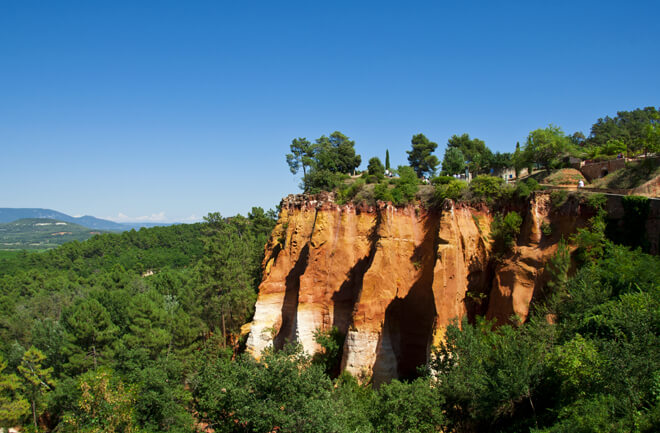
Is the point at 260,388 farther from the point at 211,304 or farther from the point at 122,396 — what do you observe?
the point at 211,304

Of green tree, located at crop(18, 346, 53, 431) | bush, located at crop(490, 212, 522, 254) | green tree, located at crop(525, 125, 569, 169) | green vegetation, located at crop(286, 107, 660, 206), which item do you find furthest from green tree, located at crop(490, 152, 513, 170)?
green tree, located at crop(18, 346, 53, 431)

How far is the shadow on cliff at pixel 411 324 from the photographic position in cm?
2286

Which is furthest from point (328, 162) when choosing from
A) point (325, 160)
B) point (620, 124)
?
point (620, 124)

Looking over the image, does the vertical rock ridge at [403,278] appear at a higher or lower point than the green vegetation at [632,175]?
lower

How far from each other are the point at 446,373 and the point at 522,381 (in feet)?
11.5

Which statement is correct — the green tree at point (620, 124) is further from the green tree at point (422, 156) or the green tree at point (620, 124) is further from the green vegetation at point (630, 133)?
the green tree at point (422, 156)

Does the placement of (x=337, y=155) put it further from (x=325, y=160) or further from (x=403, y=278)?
(x=403, y=278)

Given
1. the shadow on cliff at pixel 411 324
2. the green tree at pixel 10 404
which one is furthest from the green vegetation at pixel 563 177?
the green tree at pixel 10 404

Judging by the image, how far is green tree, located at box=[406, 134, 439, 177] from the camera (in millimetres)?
50125

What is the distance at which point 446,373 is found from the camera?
17.8 m

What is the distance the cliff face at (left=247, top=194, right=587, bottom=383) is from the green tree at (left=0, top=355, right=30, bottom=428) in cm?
1647

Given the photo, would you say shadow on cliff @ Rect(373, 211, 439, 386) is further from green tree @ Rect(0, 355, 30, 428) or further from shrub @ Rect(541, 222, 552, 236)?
green tree @ Rect(0, 355, 30, 428)

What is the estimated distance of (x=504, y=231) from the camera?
73.1 ft

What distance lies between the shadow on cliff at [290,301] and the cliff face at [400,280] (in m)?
0.08
